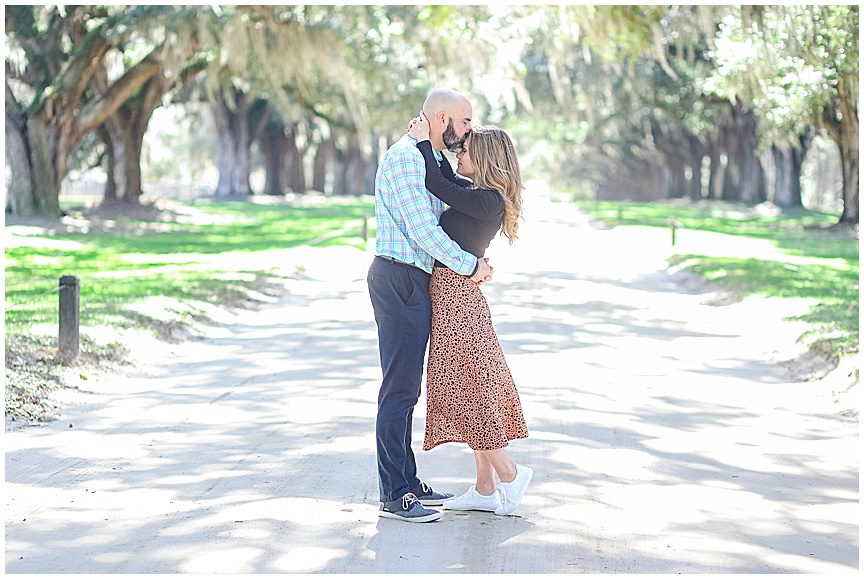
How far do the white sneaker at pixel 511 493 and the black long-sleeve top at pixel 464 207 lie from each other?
44.4 inches

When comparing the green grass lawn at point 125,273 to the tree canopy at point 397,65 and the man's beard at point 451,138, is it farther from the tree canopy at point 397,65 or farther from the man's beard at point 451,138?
the man's beard at point 451,138

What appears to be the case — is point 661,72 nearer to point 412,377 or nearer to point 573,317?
point 573,317

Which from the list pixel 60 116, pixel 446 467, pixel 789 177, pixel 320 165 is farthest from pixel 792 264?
pixel 320 165

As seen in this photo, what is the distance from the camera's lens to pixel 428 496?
582cm

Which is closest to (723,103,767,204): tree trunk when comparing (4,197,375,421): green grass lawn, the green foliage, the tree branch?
the green foliage

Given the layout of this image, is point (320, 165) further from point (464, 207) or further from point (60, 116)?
point (464, 207)

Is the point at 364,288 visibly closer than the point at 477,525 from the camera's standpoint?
No

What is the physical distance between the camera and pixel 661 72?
39.2 m

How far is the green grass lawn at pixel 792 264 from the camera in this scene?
12094mm

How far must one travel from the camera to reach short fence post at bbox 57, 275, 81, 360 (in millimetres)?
9547

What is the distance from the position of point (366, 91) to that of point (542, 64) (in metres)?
11.0

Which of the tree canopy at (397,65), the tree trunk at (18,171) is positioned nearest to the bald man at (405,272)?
the tree canopy at (397,65)

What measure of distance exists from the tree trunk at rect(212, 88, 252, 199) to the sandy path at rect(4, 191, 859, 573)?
36.5 m

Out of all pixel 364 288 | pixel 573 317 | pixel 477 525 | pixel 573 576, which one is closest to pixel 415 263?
pixel 477 525
